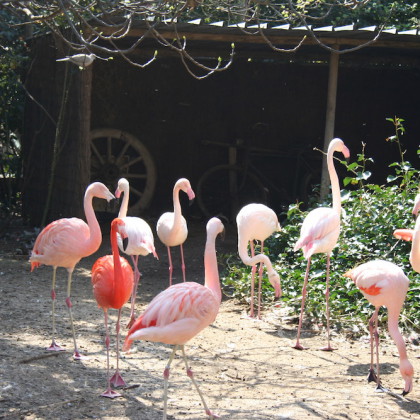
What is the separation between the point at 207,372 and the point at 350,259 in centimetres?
244

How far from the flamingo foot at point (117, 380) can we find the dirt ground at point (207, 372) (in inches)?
2.4

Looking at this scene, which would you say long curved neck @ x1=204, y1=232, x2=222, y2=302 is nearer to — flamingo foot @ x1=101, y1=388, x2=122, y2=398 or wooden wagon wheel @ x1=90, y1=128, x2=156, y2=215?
flamingo foot @ x1=101, y1=388, x2=122, y2=398

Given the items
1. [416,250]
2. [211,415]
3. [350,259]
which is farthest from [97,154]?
[211,415]

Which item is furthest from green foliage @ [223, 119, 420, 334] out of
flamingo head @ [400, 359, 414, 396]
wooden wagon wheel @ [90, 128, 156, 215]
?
wooden wagon wheel @ [90, 128, 156, 215]

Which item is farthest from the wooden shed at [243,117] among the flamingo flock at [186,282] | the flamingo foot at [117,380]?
the flamingo foot at [117,380]

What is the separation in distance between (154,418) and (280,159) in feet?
28.5

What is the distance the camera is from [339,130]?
12.5 meters

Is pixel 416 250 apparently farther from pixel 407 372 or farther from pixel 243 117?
pixel 243 117

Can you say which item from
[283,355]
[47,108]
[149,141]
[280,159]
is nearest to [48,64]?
[47,108]

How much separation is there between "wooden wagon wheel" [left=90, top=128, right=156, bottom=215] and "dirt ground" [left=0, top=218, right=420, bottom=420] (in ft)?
14.1

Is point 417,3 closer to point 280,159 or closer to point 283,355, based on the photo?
point 280,159

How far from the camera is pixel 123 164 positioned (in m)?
11.6

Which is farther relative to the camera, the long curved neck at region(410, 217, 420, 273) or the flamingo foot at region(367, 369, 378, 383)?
the long curved neck at region(410, 217, 420, 273)

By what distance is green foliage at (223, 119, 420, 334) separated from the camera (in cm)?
637
